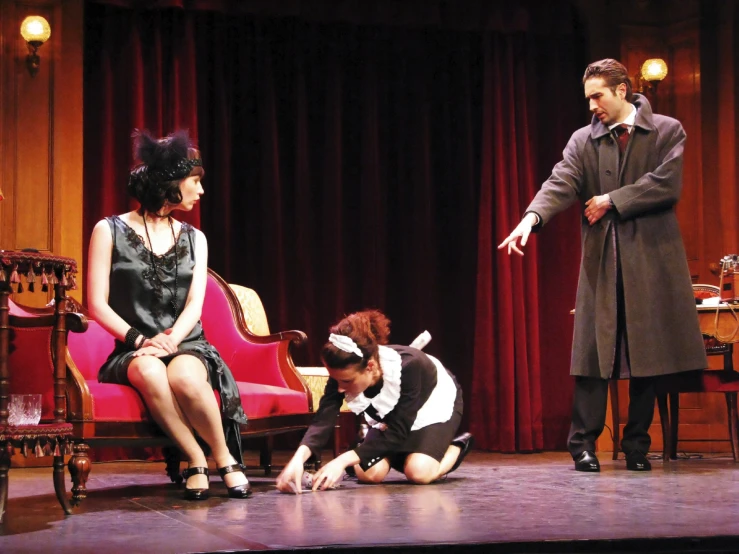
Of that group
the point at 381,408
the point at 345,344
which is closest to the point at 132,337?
the point at 345,344

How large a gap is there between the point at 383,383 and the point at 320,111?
10.4ft

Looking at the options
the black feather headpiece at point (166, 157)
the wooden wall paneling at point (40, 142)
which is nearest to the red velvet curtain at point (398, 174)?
the wooden wall paneling at point (40, 142)

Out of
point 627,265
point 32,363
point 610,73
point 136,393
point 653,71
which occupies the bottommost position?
point 136,393

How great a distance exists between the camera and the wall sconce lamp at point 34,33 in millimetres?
5316

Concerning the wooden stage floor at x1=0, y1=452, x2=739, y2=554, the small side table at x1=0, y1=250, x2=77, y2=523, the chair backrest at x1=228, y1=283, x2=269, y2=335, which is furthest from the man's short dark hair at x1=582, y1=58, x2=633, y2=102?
the small side table at x1=0, y1=250, x2=77, y2=523

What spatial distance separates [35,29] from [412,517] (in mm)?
3708

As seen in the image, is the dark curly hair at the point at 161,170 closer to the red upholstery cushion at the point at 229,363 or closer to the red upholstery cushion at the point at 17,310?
the red upholstery cushion at the point at 17,310

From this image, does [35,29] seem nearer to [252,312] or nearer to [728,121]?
[252,312]

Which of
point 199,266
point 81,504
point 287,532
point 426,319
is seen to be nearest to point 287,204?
point 426,319

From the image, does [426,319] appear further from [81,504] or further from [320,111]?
[81,504]

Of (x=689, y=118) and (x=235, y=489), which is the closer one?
(x=235, y=489)

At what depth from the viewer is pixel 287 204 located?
6.35 metres

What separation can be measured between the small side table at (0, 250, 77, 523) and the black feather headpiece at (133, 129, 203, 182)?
0.63 m

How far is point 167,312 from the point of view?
11.9ft
